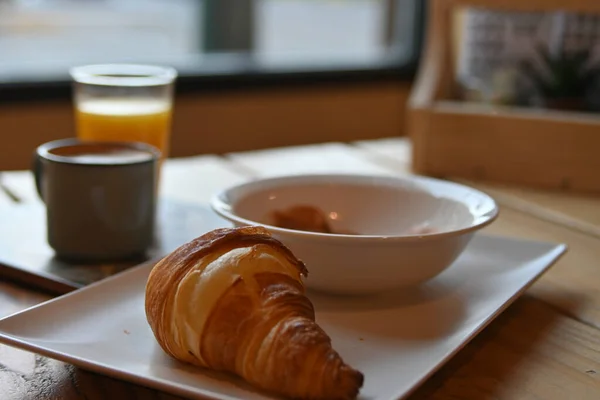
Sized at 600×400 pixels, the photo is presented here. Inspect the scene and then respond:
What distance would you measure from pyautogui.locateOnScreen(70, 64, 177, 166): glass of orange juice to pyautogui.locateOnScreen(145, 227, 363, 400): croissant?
53 cm

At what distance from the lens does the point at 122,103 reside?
1039 mm

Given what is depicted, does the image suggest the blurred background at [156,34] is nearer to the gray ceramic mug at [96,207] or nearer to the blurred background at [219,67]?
the blurred background at [219,67]

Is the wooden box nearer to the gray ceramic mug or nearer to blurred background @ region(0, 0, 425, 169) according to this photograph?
the gray ceramic mug

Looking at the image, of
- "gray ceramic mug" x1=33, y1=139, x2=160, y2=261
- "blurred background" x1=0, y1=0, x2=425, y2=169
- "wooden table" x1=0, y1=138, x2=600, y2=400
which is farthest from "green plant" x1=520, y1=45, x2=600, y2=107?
"blurred background" x1=0, y1=0, x2=425, y2=169

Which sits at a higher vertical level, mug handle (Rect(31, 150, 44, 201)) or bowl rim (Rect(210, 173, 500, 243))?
bowl rim (Rect(210, 173, 500, 243))

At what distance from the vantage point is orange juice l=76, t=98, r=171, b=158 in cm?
104

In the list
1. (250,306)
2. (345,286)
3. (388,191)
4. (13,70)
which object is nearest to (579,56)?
(388,191)

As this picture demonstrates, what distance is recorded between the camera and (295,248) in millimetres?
624

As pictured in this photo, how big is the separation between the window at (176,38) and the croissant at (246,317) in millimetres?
1405

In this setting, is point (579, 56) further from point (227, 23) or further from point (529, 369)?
point (227, 23)

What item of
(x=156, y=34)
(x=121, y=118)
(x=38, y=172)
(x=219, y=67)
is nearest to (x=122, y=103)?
(x=121, y=118)

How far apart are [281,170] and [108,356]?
75cm

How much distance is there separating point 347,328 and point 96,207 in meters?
0.30

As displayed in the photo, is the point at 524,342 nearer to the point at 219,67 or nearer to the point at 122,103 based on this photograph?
the point at 122,103
